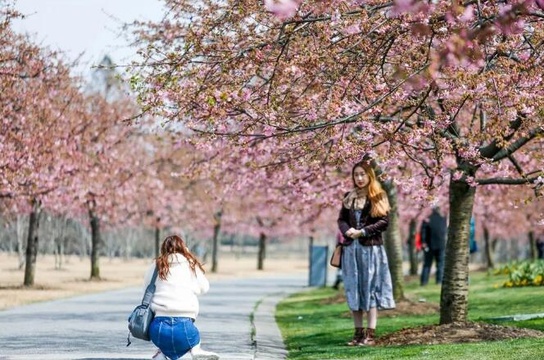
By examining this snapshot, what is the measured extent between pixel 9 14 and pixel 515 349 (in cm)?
1112

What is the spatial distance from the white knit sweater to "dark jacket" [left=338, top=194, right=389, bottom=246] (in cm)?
298

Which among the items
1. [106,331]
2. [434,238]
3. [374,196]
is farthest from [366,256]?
[434,238]

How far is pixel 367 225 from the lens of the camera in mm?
12828

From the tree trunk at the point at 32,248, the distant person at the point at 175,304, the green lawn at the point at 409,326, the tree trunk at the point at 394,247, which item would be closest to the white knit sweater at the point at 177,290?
the distant person at the point at 175,304

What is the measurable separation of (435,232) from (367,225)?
1522 centimetres

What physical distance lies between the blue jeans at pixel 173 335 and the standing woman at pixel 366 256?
3223mm

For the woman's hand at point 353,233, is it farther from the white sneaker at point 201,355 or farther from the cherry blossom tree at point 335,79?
the white sneaker at point 201,355

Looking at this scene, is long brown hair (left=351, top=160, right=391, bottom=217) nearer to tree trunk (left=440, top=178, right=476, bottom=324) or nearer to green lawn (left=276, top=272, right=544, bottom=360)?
tree trunk (left=440, top=178, right=476, bottom=324)

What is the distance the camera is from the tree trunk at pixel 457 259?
13742 mm

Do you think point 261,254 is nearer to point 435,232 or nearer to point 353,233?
point 435,232

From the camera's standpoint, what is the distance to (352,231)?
41.7ft

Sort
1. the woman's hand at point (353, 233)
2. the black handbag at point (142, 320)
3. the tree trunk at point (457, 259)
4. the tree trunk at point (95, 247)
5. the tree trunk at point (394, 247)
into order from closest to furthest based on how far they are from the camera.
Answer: the black handbag at point (142, 320), the woman's hand at point (353, 233), the tree trunk at point (457, 259), the tree trunk at point (394, 247), the tree trunk at point (95, 247)

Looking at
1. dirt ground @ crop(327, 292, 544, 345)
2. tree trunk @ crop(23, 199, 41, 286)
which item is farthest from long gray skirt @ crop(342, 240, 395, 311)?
tree trunk @ crop(23, 199, 41, 286)

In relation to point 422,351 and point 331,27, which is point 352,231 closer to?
point 422,351
